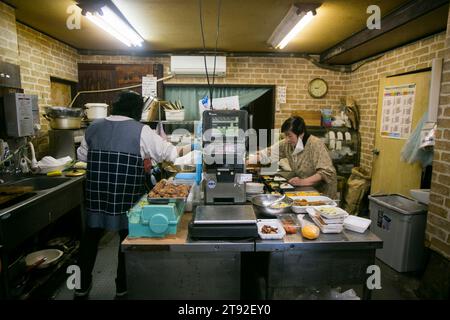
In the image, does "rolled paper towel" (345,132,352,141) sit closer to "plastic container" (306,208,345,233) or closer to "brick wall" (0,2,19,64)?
"plastic container" (306,208,345,233)

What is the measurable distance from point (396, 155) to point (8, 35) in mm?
4899

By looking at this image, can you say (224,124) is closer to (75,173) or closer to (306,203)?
(306,203)

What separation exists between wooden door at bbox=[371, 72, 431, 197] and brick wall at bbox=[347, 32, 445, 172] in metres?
0.12

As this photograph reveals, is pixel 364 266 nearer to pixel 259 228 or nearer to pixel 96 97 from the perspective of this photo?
pixel 259 228

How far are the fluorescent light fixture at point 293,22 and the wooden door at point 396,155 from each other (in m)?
1.61

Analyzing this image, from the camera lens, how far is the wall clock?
5233mm

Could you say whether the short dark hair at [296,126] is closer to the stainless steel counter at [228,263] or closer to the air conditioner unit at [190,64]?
the stainless steel counter at [228,263]

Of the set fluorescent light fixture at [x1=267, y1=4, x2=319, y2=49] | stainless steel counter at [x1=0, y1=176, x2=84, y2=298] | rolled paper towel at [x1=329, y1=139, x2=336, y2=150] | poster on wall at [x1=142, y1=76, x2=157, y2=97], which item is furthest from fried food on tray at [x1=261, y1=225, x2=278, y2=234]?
poster on wall at [x1=142, y1=76, x2=157, y2=97]

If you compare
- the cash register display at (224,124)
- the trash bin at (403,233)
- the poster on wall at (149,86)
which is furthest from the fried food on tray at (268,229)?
the poster on wall at (149,86)

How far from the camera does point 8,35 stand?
121 inches

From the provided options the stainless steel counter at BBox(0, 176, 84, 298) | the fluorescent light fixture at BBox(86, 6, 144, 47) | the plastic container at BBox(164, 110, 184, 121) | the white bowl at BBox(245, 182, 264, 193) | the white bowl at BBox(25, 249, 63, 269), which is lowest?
the white bowl at BBox(25, 249, 63, 269)

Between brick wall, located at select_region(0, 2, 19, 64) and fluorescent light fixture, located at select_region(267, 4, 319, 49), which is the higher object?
fluorescent light fixture, located at select_region(267, 4, 319, 49)

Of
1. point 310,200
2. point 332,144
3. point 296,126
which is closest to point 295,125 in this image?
point 296,126
